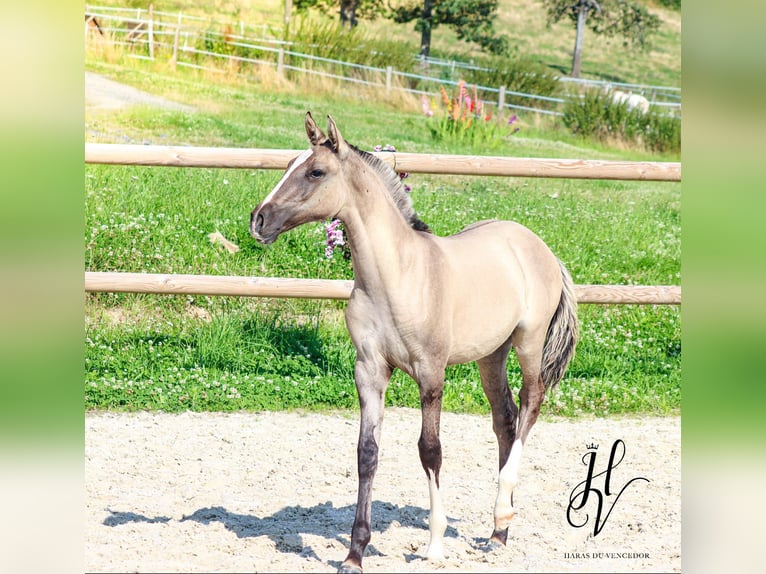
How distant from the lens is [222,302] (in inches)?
260

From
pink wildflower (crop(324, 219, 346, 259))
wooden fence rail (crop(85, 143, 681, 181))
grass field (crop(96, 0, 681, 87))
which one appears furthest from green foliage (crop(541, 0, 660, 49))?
pink wildflower (crop(324, 219, 346, 259))

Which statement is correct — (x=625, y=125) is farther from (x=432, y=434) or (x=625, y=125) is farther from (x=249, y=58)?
(x=432, y=434)

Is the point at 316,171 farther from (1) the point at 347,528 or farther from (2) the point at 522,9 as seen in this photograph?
(2) the point at 522,9

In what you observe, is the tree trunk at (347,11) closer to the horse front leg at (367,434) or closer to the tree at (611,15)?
the tree at (611,15)

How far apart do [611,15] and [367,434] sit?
28.5 metres

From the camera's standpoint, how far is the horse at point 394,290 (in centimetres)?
326

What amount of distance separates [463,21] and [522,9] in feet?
25.8

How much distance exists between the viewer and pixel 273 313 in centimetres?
639

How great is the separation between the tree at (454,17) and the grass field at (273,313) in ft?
48.6

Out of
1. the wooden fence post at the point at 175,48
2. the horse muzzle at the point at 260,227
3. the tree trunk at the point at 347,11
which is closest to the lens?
the horse muzzle at the point at 260,227

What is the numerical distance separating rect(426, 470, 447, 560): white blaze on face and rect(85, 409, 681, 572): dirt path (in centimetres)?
4

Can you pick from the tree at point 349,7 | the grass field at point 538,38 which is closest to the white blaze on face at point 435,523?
the grass field at point 538,38

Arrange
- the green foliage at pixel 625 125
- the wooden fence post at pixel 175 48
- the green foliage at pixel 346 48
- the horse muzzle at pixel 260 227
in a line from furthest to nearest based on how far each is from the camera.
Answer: the green foliage at pixel 346 48 < the wooden fence post at pixel 175 48 < the green foliage at pixel 625 125 < the horse muzzle at pixel 260 227
